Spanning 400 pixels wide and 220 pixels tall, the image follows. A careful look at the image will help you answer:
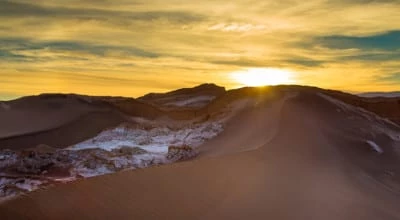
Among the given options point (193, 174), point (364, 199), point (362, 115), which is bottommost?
point (364, 199)

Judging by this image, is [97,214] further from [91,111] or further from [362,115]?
[91,111]

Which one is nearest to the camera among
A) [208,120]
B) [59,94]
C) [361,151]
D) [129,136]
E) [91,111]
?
[361,151]

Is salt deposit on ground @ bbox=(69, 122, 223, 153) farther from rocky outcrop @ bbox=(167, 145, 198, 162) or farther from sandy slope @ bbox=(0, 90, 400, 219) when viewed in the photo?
sandy slope @ bbox=(0, 90, 400, 219)

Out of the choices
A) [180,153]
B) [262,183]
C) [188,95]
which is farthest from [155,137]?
[188,95]

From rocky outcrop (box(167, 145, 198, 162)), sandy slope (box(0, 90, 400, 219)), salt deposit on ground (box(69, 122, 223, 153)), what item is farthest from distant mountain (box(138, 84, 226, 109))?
rocky outcrop (box(167, 145, 198, 162))

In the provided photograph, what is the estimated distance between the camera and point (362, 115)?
28.7 ft

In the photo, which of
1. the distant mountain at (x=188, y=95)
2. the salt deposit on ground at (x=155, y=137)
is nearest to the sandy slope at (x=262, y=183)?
the salt deposit on ground at (x=155, y=137)

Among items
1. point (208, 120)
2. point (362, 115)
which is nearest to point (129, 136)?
point (208, 120)

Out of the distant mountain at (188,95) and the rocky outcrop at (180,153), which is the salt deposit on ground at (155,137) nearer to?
the rocky outcrop at (180,153)

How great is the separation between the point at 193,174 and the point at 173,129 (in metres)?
3.80

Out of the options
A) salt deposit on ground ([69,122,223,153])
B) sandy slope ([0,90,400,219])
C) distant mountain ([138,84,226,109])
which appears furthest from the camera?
distant mountain ([138,84,226,109])

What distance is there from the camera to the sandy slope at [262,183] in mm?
4171

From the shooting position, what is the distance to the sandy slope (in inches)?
164

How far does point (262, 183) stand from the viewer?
5.38 m
